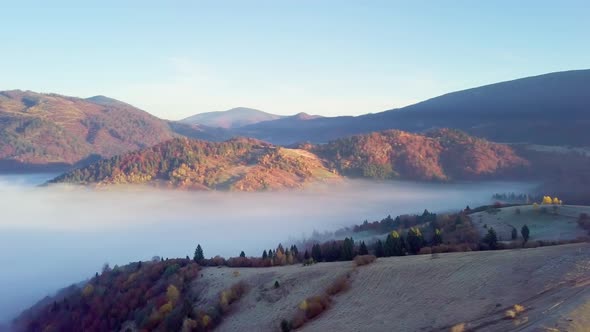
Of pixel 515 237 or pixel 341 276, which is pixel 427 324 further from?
pixel 515 237

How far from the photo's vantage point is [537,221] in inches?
3516

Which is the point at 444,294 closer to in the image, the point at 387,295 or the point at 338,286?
the point at 387,295

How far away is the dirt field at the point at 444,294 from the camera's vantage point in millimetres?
31500

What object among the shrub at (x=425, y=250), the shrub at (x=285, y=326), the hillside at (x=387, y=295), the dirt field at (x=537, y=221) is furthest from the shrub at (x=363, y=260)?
the dirt field at (x=537, y=221)

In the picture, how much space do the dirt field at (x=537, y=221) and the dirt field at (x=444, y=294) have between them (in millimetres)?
38063

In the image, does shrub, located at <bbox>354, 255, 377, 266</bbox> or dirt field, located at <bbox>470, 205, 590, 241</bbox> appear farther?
dirt field, located at <bbox>470, 205, 590, 241</bbox>

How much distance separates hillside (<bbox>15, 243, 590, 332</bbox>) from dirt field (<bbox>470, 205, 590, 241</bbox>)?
38.5m

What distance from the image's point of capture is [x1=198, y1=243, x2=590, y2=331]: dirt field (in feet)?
103

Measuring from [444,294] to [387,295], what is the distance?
5.85m

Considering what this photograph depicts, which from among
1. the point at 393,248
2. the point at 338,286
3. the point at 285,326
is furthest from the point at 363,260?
the point at 285,326

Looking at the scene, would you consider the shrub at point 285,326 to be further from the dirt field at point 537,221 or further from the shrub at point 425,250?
the dirt field at point 537,221

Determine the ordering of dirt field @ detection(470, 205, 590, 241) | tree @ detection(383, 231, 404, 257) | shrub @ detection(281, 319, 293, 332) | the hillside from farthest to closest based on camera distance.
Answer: dirt field @ detection(470, 205, 590, 241)
tree @ detection(383, 231, 404, 257)
shrub @ detection(281, 319, 293, 332)
the hillside

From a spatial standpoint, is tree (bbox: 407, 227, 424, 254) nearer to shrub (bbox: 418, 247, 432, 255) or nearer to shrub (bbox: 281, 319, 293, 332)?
shrub (bbox: 418, 247, 432, 255)

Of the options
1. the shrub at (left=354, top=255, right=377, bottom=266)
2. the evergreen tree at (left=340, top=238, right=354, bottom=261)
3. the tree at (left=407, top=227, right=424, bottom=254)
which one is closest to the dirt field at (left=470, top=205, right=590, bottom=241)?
the tree at (left=407, top=227, right=424, bottom=254)
